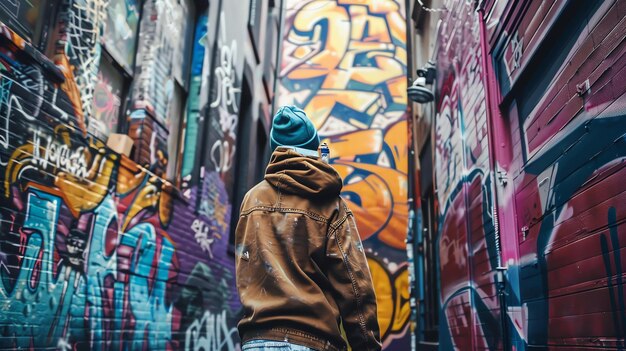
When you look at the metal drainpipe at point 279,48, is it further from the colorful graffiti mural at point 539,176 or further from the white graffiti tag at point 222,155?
the colorful graffiti mural at point 539,176

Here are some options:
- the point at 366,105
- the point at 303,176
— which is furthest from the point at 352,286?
the point at 366,105

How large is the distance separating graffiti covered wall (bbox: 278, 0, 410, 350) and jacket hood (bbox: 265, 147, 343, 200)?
8936 mm

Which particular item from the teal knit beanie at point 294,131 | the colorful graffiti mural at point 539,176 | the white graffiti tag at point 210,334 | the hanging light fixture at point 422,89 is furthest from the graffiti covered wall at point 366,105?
the teal knit beanie at point 294,131

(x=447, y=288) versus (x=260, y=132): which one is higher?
(x=260, y=132)

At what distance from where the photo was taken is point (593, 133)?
2.37m

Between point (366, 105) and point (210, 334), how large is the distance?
6831 mm

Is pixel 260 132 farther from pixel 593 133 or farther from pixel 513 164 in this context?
pixel 593 133

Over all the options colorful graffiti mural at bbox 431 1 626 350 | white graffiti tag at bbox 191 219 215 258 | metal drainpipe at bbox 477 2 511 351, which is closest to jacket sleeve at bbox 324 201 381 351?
colorful graffiti mural at bbox 431 1 626 350

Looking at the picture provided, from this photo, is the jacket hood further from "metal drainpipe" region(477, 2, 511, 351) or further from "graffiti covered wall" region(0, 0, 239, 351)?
"metal drainpipe" region(477, 2, 511, 351)

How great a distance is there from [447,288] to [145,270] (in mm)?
3262

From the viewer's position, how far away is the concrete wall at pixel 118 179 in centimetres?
314

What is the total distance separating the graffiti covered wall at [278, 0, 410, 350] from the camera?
10.8 meters

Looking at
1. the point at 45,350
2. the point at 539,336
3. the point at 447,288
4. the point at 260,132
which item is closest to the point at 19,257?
the point at 45,350

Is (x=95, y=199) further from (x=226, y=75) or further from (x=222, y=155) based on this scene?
(x=226, y=75)
